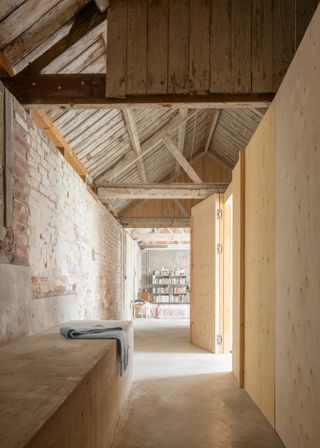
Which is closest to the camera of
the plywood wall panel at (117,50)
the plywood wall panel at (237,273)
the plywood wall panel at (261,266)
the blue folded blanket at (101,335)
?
the blue folded blanket at (101,335)

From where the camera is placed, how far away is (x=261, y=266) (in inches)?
152

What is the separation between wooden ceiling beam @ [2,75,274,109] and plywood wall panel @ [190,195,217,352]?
346 centimetres

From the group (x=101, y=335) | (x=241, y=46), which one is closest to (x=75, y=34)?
(x=241, y=46)

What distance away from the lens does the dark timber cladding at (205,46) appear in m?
3.58

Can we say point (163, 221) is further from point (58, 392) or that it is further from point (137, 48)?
point (58, 392)

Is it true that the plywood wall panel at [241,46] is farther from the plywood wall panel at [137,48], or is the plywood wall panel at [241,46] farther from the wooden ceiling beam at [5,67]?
the wooden ceiling beam at [5,67]

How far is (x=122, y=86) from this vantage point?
11.8 feet

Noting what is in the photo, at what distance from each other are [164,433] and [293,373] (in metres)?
1.21

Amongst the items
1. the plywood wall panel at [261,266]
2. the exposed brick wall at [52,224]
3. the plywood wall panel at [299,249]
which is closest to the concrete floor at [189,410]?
the plywood wall panel at [261,266]

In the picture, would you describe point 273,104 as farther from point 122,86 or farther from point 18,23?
point 18,23

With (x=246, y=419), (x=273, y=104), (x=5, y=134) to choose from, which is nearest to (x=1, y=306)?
(x=5, y=134)

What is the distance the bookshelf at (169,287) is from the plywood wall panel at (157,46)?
51.1ft

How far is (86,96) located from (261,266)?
2138mm

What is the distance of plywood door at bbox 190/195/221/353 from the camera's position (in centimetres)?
692
